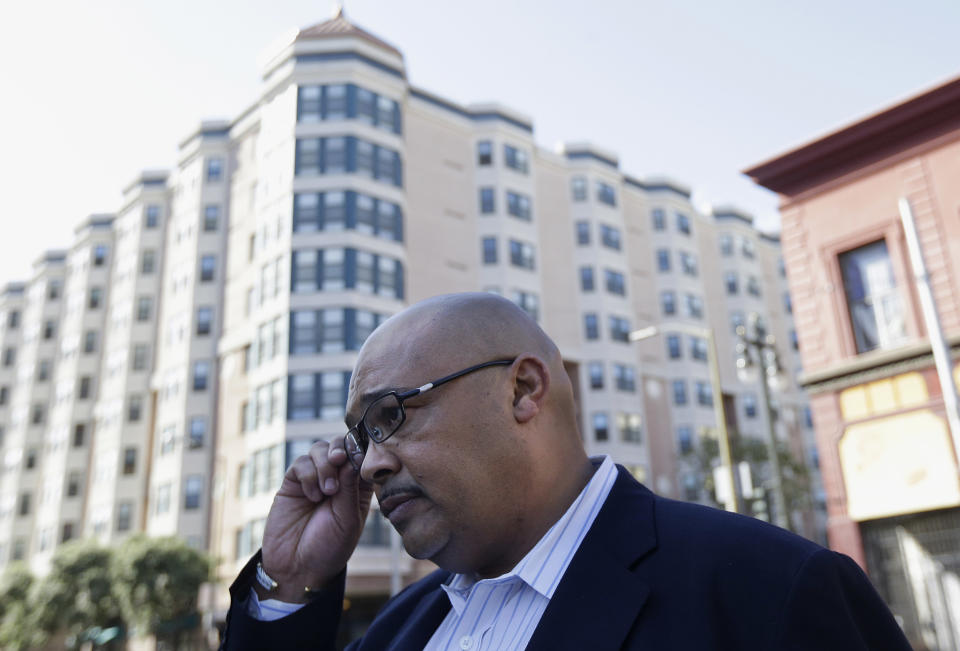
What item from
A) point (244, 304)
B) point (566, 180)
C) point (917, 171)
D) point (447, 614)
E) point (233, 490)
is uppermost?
point (566, 180)

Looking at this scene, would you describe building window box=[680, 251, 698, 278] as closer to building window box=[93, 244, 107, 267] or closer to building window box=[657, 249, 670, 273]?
building window box=[657, 249, 670, 273]

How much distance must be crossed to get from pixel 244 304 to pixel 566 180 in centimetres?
2216

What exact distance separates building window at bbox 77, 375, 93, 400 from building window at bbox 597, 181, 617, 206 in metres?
37.3

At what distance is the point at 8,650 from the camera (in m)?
41.9

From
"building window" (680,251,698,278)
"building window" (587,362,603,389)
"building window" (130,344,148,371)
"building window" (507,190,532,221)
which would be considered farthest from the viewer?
"building window" (680,251,698,278)

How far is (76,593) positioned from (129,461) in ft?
37.0

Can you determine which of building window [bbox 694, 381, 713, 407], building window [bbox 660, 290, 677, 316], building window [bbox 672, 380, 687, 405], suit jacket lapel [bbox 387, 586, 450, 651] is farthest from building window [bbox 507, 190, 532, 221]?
suit jacket lapel [bbox 387, 586, 450, 651]

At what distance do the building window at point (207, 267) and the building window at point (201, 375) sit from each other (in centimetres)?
504

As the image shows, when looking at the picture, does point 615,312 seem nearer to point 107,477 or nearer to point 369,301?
point 369,301

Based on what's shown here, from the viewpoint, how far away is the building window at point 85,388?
2260 inches

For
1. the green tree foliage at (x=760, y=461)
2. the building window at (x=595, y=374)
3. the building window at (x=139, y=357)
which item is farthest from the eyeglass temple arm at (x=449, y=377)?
the building window at (x=139, y=357)

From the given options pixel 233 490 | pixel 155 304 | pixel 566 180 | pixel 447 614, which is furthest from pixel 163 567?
pixel 447 614

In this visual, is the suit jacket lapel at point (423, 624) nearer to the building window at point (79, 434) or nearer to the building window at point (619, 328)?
the building window at point (619, 328)

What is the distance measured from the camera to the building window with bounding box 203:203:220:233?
4984 cm
